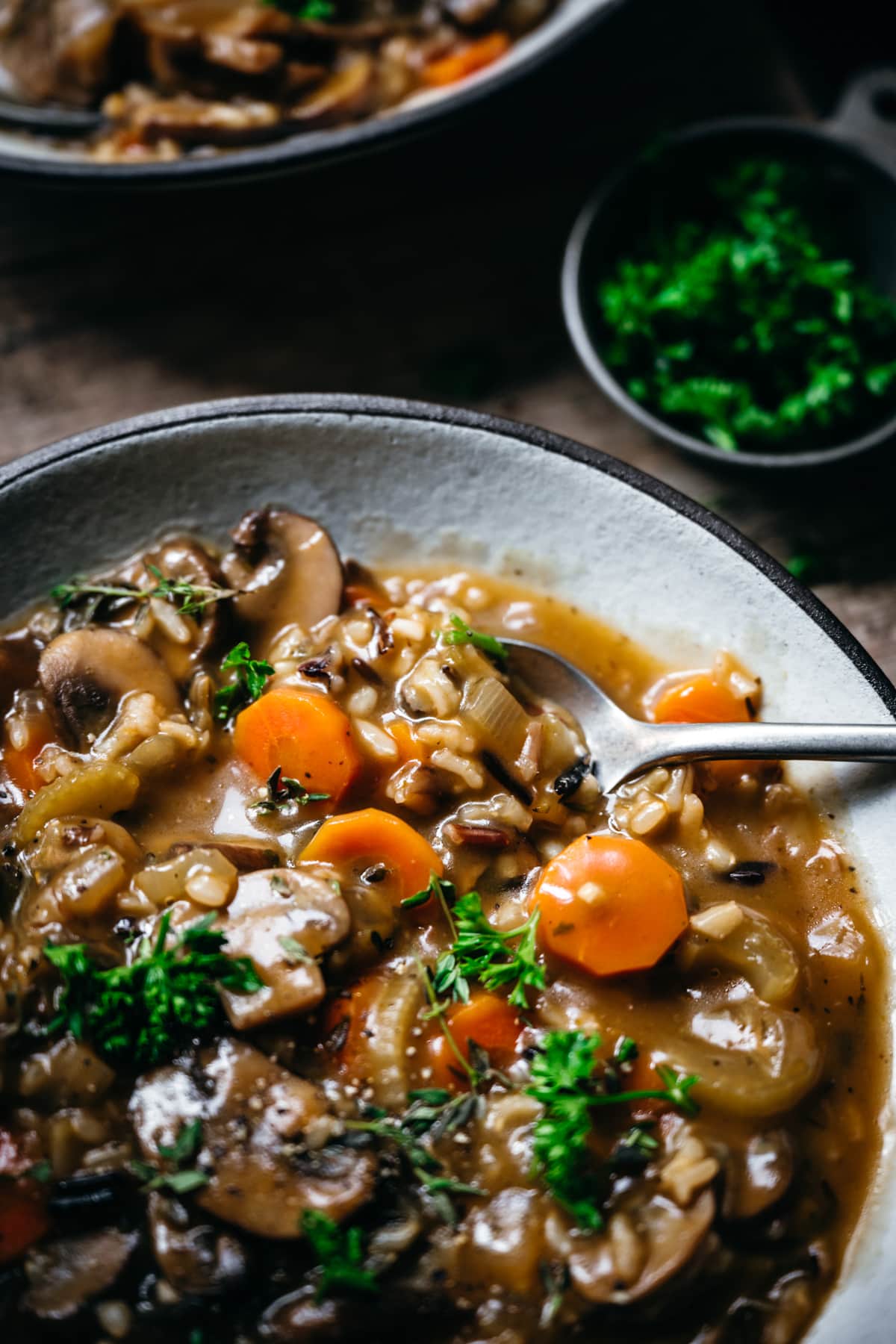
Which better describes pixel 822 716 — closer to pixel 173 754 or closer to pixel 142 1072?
pixel 173 754

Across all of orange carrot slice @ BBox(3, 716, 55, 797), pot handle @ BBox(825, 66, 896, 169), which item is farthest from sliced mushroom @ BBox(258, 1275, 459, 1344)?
pot handle @ BBox(825, 66, 896, 169)

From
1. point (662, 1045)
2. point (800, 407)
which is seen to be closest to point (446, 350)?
point (800, 407)

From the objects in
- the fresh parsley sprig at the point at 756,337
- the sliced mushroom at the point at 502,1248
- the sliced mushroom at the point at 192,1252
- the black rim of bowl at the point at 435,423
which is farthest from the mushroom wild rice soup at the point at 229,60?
the sliced mushroom at the point at 502,1248

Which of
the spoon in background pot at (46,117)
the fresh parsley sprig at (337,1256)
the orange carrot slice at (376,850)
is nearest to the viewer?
the fresh parsley sprig at (337,1256)

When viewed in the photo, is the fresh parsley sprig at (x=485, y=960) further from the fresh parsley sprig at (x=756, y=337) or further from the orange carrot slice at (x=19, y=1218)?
the fresh parsley sprig at (x=756, y=337)

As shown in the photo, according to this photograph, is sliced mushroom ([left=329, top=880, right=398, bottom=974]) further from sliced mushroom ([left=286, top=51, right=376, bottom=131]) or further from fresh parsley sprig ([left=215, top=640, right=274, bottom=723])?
sliced mushroom ([left=286, top=51, right=376, bottom=131])

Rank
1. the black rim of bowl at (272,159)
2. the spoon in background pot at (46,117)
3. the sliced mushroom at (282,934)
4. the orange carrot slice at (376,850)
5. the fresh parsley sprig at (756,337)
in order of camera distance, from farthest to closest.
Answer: the spoon in background pot at (46,117) < the fresh parsley sprig at (756,337) < the black rim of bowl at (272,159) < the orange carrot slice at (376,850) < the sliced mushroom at (282,934)
